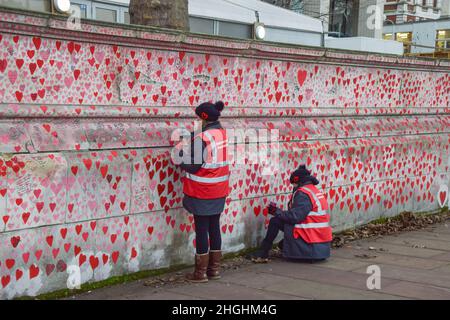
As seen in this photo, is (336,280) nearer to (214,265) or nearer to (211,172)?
(214,265)

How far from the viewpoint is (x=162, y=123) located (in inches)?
275

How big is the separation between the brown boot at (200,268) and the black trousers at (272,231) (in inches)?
46.9

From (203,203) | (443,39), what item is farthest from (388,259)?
(443,39)

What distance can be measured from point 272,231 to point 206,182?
1.48 m

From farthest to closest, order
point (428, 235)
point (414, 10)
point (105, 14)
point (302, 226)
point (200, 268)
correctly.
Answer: point (414, 10)
point (105, 14)
point (428, 235)
point (302, 226)
point (200, 268)

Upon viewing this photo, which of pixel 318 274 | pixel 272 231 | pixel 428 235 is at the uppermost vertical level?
pixel 272 231

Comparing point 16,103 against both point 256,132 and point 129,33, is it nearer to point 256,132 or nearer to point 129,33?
point 129,33

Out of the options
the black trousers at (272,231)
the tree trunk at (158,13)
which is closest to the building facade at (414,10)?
the tree trunk at (158,13)

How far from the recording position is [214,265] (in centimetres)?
679

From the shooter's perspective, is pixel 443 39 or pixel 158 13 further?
pixel 443 39

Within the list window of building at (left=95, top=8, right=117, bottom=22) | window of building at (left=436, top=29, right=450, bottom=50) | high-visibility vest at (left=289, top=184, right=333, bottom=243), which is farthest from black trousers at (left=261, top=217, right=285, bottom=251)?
window of building at (left=436, top=29, right=450, bottom=50)

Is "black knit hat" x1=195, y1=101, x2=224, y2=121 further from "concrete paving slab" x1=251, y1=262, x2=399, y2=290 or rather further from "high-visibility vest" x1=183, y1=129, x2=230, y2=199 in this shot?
"concrete paving slab" x1=251, y1=262, x2=399, y2=290

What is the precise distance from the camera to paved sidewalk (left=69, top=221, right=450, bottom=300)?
6.25 m

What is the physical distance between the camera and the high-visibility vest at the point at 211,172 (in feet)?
21.2
